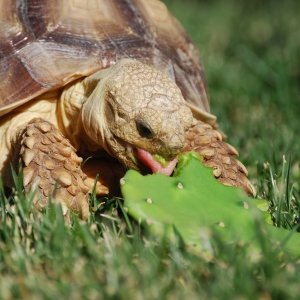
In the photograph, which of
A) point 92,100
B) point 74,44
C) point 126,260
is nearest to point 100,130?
point 92,100

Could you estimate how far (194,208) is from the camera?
225 centimetres

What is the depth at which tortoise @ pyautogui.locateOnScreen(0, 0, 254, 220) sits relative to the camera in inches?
98.3

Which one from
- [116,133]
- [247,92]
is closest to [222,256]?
[116,133]

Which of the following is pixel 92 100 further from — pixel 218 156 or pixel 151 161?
pixel 218 156

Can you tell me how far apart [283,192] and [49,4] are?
5.04 ft

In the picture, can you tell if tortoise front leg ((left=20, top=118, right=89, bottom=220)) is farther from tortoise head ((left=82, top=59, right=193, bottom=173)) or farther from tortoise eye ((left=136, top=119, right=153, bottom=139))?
tortoise eye ((left=136, top=119, right=153, bottom=139))

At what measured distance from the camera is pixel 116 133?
2.57 m

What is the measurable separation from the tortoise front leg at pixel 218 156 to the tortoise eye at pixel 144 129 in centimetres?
47

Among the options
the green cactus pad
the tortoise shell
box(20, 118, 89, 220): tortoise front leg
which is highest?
the tortoise shell

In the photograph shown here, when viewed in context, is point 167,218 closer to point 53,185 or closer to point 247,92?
point 53,185

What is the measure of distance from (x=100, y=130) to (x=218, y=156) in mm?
633

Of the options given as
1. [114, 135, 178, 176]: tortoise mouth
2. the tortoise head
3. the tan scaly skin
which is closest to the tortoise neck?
the tan scaly skin

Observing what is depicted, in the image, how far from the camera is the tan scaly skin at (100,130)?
2.46 meters

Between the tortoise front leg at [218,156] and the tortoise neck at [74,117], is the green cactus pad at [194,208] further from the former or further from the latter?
the tortoise neck at [74,117]
